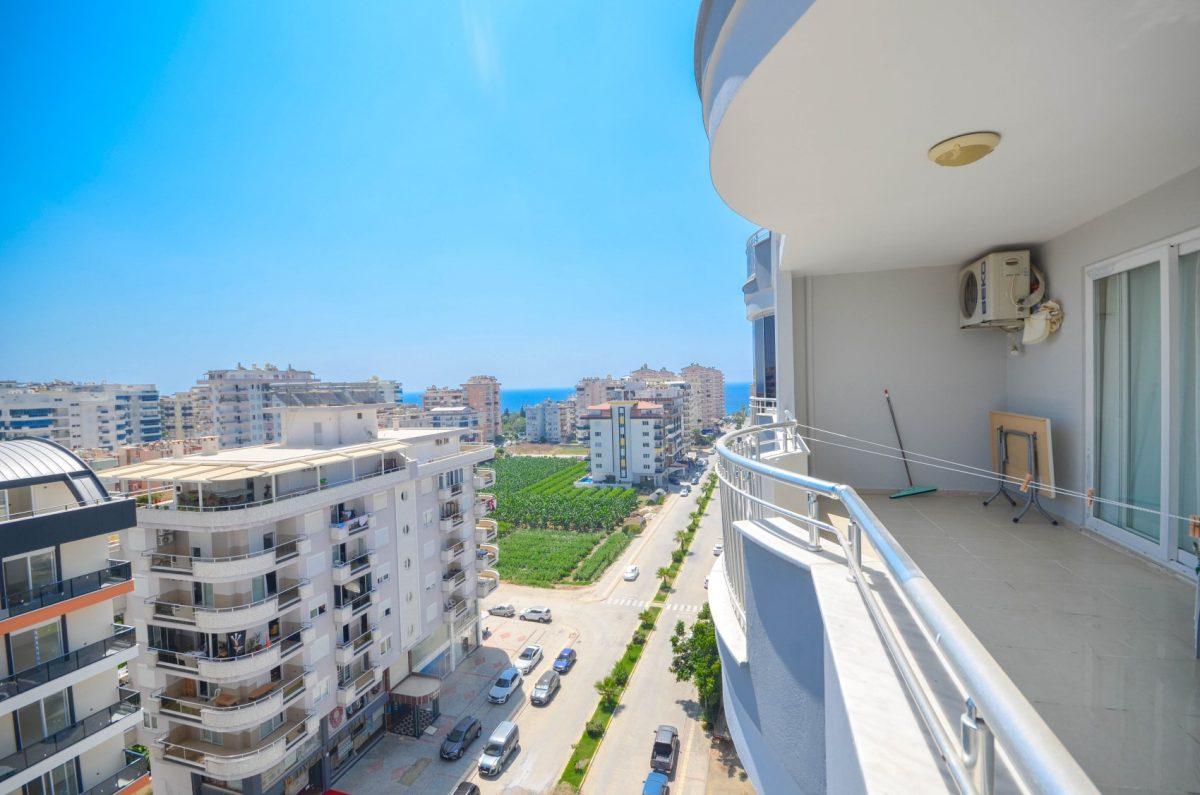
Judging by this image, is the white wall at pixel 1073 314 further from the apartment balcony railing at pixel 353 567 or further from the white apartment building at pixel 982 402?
the apartment balcony railing at pixel 353 567

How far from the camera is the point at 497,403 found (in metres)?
72.6

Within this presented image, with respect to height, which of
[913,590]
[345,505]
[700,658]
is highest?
[913,590]

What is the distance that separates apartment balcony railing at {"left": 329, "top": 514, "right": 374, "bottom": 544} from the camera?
1134cm

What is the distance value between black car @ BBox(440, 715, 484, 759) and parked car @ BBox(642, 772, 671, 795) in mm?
4510

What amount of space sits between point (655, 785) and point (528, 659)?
6666 millimetres

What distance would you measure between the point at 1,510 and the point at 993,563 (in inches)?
418

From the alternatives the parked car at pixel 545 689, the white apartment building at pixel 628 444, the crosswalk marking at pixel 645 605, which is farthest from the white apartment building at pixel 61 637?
the white apartment building at pixel 628 444

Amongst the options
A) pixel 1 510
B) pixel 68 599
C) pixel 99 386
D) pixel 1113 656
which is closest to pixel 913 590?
pixel 1113 656

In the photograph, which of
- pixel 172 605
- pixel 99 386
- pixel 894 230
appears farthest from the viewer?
pixel 99 386

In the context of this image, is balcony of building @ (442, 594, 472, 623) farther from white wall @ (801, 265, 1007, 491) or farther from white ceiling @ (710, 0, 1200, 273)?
white ceiling @ (710, 0, 1200, 273)

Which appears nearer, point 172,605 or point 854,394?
point 854,394

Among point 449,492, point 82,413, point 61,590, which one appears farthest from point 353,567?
point 82,413

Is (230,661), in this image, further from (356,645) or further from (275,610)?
(356,645)

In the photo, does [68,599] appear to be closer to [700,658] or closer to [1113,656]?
[1113,656]
